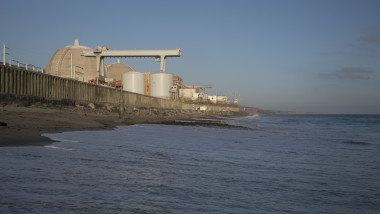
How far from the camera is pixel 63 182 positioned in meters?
3.63

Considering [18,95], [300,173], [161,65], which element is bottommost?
[300,173]

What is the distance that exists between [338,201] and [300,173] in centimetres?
178

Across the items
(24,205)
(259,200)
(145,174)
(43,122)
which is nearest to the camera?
(24,205)

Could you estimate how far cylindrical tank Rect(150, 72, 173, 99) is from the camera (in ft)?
184

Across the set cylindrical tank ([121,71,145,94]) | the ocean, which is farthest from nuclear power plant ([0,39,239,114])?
the ocean

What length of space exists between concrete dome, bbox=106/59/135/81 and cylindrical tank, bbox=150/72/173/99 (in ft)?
88.4

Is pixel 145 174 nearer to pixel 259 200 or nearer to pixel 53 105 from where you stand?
pixel 259 200

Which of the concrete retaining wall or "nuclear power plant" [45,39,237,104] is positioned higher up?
"nuclear power plant" [45,39,237,104]

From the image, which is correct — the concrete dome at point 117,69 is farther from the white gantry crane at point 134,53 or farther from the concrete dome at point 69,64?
the white gantry crane at point 134,53

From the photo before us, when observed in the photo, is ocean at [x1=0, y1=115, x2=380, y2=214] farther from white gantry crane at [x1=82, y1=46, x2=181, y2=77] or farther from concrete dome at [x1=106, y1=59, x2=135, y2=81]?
concrete dome at [x1=106, y1=59, x2=135, y2=81]

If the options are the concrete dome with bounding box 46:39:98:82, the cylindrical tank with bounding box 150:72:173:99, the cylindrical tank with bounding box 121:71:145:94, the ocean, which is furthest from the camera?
the concrete dome with bounding box 46:39:98:82

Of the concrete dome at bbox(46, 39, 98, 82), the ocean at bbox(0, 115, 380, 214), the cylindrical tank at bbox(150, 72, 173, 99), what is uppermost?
the concrete dome at bbox(46, 39, 98, 82)

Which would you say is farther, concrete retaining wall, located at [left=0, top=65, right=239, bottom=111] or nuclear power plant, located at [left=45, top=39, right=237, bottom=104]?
nuclear power plant, located at [left=45, top=39, right=237, bottom=104]

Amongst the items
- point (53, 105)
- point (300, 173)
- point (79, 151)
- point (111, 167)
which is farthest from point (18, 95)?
point (300, 173)
